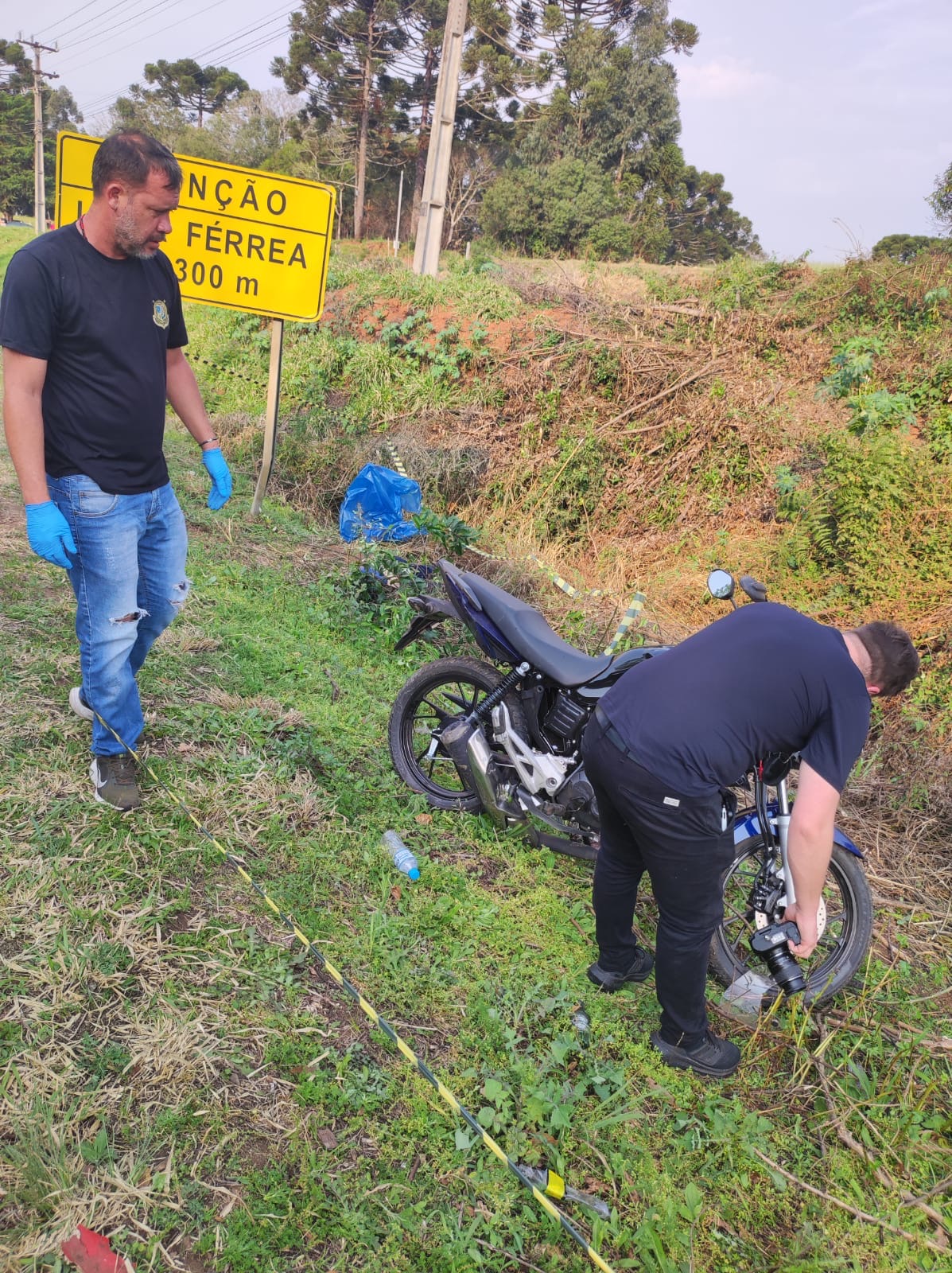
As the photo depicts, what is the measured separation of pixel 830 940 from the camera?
310 centimetres

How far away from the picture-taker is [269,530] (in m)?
7.25

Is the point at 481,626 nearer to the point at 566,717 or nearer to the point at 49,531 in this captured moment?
the point at 566,717

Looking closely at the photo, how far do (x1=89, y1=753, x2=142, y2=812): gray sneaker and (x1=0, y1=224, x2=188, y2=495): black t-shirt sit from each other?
3.60 ft

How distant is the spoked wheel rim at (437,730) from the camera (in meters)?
3.82

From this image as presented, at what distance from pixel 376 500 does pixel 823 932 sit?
5080mm

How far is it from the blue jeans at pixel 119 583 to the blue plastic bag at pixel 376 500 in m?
3.60

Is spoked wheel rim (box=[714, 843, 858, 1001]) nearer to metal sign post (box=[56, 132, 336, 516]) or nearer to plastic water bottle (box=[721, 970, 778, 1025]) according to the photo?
plastic water bottle (box=[721, 970, 778, 1025])

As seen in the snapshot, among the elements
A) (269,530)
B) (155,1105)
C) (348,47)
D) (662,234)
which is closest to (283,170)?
(348,47)

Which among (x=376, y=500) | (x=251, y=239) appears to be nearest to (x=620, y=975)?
(x=376, y=500)

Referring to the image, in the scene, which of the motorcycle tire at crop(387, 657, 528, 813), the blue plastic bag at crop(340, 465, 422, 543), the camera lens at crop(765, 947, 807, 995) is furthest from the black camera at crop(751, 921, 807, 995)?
the blue plastic bag at crop(340, 465, 422, 543)

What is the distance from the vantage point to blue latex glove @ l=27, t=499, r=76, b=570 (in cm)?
278

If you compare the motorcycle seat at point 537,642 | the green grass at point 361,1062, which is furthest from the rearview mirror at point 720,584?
the green grass at point 361,1062

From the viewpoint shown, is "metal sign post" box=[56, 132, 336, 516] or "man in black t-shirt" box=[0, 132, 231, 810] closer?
"man in black t-shirt" box=[0, 132, 231, 810]

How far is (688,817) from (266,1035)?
1418mm
